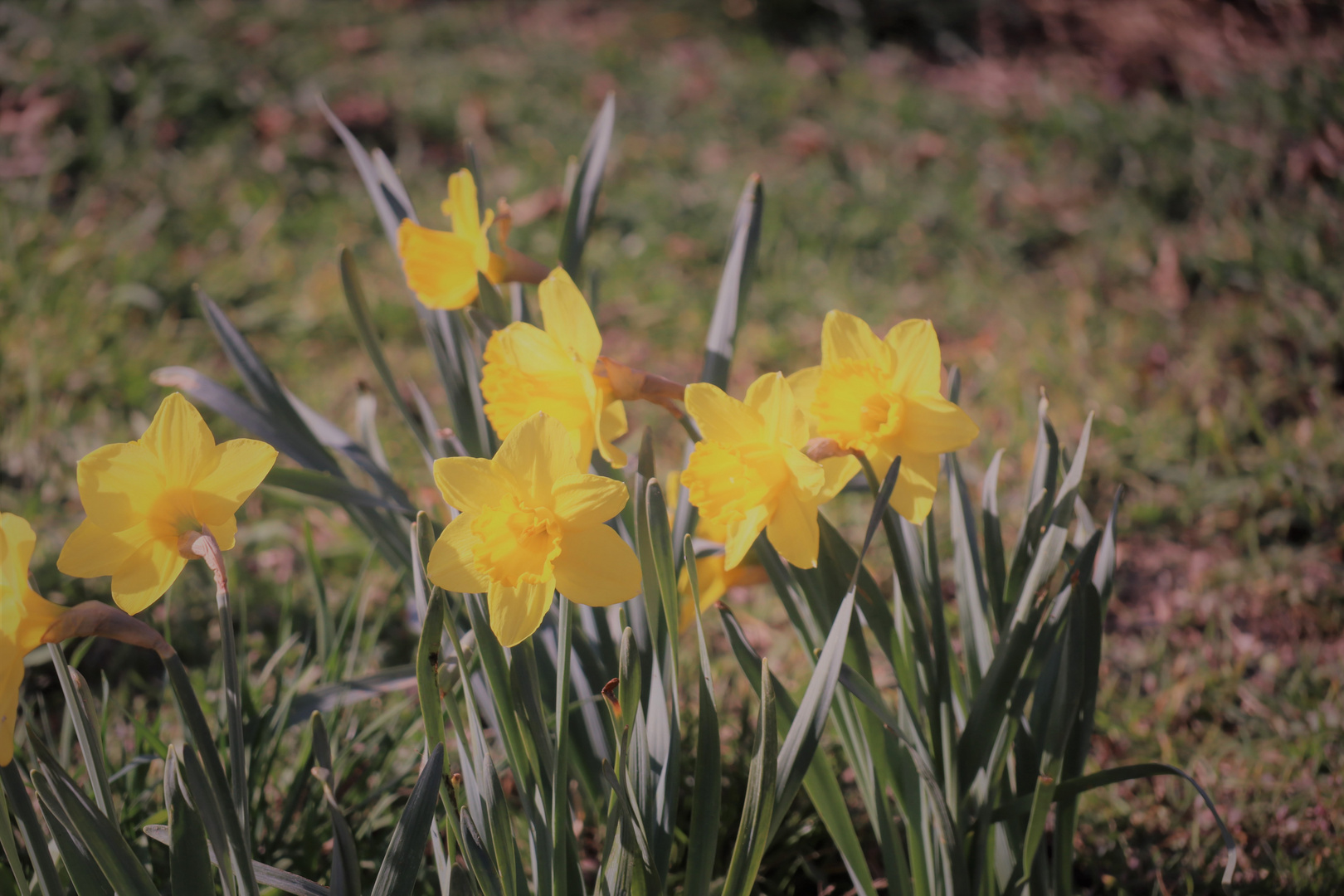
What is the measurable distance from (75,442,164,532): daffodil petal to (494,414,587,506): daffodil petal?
31cm

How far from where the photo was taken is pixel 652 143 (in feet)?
12.8

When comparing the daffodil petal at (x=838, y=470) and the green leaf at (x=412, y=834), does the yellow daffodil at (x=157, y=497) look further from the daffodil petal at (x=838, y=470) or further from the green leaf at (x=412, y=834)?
the daffodil petal at (x=838, y=470)

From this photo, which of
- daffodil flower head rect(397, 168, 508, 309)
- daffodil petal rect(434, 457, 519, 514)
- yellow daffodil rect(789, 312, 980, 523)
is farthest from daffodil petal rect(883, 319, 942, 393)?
daffodil flower head rect(397, 168, 508, 309)

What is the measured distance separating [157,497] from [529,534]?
339 mm

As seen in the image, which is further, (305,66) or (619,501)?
(305,66)

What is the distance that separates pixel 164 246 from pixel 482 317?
262cm

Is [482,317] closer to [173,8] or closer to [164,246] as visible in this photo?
[164,246]

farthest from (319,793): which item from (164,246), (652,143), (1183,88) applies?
(1183,88)

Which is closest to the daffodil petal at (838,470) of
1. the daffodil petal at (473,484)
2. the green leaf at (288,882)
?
the daffodil petal at (473,484)

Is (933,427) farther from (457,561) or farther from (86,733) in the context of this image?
(86,733)

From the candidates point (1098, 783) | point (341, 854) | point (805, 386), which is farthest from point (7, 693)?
point (1098, 783)

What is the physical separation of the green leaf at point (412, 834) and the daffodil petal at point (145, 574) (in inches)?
11.8

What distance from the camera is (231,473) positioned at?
80 centimetres

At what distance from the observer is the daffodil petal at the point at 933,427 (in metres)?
0.85
